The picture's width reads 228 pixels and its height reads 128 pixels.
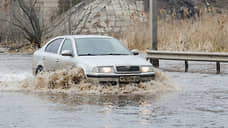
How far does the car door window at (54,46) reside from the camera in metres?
17.6

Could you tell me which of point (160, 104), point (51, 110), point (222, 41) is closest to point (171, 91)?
point (160, 104)

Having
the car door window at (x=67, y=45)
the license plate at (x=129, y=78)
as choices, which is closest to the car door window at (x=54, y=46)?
the car door window at (x=67, y=45)

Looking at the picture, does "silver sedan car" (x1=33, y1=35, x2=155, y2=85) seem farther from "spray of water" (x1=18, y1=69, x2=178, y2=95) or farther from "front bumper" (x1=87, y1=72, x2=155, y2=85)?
"spray of water" (x1=18, y1=69, x2=178, y2=95)

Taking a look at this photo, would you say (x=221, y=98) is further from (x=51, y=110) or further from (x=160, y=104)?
(x=51, y=110)

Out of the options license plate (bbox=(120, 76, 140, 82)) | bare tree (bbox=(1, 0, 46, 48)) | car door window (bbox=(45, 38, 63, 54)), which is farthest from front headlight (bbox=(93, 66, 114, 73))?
bare tree (bbox=(1, 0, 46, 48))

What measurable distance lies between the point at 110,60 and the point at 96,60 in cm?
32

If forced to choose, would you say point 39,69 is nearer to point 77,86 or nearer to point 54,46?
point 54,46

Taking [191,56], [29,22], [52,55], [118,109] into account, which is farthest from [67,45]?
[29,22]

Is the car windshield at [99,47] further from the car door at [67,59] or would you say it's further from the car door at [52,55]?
the car door at [52,55]

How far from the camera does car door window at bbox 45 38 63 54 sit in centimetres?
1757

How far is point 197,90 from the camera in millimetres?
16297

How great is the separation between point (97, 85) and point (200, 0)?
48932mm

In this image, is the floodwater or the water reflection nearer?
the floodwater

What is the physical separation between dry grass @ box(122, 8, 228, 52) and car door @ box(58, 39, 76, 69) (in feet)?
44.4
